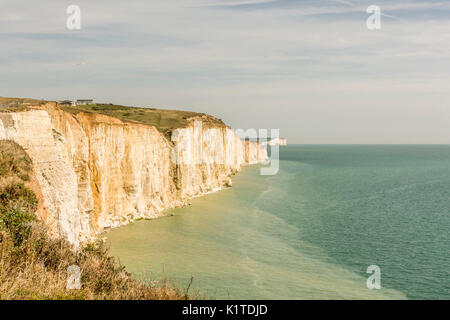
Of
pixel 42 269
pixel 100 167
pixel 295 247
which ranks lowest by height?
pixel 295 247

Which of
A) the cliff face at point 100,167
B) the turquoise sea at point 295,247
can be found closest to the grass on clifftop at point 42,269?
the cliff face at point 100,167

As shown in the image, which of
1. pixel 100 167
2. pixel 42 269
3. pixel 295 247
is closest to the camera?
pixel 42 269

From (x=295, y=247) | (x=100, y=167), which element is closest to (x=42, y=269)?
(x=295, y=247)

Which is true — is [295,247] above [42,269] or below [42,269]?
below

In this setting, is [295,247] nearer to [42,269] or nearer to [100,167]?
[100,167]

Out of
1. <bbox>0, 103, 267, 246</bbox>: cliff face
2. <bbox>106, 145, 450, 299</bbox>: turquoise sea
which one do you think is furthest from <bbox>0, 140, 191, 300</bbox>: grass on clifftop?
<bbox>106, 145, 450, 299</bbox>: turquoise sea

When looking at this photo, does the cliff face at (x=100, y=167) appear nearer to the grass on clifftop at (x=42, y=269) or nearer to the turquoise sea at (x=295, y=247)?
the grass on clifftop at (x=42, y=269)
